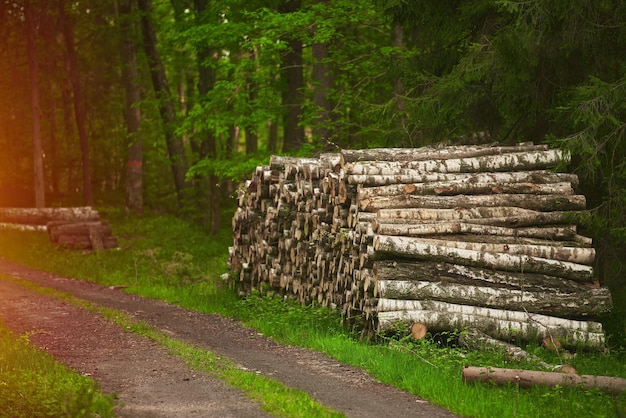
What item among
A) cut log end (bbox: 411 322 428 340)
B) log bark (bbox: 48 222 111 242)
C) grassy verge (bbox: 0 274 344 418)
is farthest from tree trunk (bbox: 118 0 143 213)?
cut log end (bbox: 411 322 428 340)

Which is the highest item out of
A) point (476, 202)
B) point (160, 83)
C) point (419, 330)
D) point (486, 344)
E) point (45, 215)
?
point (160, 83)

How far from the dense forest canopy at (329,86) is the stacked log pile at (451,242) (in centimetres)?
101

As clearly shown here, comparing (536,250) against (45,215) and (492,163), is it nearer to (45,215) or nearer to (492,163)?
(492,163)

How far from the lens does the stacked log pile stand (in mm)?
12328

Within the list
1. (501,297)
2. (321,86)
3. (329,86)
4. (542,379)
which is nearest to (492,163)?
(501,297)

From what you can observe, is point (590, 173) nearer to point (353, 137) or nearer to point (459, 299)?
point (459, 299)

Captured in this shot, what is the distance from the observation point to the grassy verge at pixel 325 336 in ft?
30.2

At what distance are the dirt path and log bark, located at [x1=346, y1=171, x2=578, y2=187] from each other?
2.90 m

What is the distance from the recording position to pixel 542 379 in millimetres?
9836

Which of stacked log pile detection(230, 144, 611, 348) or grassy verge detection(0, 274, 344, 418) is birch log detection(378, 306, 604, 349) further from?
grassy verge detection(0, 274, 344, 418)

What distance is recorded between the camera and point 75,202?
134ft

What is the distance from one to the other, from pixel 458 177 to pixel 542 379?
188 inches

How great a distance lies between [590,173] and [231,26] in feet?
40.3

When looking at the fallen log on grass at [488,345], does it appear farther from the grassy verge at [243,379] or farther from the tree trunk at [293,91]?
the tree trunk at [293,91]
